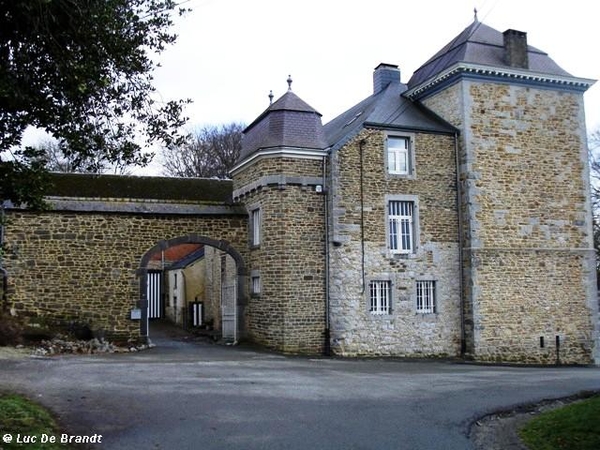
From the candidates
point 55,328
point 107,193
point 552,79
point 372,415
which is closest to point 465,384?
point 372,415

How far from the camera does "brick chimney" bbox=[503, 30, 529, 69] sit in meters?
20.3

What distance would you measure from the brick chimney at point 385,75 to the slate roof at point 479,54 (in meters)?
1.01

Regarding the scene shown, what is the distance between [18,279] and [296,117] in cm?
900

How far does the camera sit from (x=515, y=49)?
20453 millimetres

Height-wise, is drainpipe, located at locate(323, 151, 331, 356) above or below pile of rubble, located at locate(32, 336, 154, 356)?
above

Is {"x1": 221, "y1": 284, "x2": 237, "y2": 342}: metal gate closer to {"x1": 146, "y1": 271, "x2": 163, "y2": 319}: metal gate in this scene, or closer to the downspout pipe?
the downspout pipe

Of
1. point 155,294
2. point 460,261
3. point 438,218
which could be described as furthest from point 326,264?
point 155,294

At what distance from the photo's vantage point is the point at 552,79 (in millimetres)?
20328

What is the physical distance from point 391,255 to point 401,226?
1.01 meters

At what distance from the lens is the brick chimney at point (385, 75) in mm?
23344

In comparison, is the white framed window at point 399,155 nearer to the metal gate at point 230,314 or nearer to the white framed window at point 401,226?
the white framed window at point 401,226

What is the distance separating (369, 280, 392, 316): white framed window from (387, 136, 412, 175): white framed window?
343 centimetres

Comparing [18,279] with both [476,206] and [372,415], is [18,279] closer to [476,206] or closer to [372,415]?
[372,415]

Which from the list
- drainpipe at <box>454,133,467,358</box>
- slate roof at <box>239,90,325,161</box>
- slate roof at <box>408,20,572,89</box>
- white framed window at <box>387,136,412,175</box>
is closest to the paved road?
drainpipe at <box>454,133,467,358</box>
